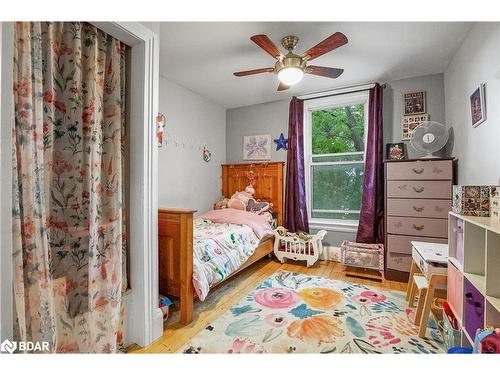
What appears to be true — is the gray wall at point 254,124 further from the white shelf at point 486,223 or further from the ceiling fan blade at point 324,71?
the white shelf at point 486,223

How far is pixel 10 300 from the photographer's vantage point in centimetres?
95

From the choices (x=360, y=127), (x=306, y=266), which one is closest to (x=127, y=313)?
(x=306, y=266)

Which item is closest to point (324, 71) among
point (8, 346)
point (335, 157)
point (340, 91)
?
point (340, 91)

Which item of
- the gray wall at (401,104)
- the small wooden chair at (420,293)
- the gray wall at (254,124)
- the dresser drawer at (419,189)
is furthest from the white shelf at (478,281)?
the gray wall at (254,124)

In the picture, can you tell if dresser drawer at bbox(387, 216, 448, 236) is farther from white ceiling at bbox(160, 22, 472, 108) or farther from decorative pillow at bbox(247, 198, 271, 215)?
white ceiling at bbox(160, 22, 472, 108)

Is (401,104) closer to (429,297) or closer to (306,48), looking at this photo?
(306,48)

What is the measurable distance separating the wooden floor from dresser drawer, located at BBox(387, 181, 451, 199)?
0.98 meters

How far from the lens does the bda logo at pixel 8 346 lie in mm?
943

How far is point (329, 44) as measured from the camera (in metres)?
1.82

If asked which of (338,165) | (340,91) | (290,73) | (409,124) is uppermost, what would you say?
(340,91)

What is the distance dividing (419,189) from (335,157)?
124cm

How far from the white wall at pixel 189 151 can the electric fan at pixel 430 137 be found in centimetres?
280
